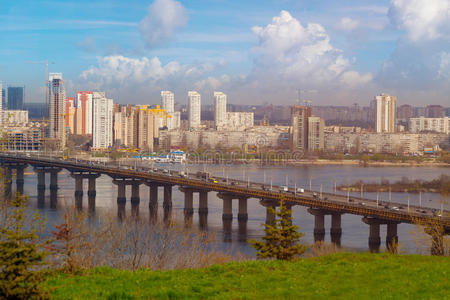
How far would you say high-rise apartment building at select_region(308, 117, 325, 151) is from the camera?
72.2 metres

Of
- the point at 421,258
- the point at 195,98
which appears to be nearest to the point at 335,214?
the point at 421,258

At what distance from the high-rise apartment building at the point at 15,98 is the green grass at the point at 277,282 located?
84.6 metres

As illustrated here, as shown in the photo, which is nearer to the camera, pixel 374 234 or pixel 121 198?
pixel 374 234

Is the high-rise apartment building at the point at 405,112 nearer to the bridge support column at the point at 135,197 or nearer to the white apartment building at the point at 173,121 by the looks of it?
the white apartment building at the point at 173,121

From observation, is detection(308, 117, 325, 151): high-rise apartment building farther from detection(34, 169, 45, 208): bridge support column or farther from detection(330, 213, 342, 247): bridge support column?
detection(330, 213, 342, 247): bridge support column

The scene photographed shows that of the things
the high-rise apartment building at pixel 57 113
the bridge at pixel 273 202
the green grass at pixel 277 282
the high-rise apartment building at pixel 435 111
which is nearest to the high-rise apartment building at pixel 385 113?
the high-rise apartment building at pixel 435 111

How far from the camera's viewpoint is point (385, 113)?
103 m

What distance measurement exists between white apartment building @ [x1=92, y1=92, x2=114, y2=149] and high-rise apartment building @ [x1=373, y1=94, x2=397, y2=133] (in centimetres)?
5082

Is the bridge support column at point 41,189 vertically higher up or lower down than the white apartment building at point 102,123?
lower down

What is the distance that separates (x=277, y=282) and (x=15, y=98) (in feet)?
285

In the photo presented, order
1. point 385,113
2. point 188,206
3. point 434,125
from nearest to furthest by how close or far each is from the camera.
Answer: point 188,206
point 434,125
point 385,113

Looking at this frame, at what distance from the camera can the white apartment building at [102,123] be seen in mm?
65000

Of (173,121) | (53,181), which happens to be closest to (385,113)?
(173,121)

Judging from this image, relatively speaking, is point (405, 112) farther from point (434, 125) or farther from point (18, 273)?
point (18, 273)
